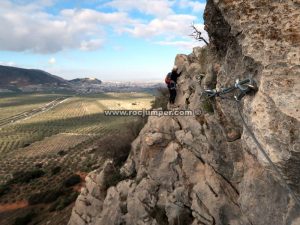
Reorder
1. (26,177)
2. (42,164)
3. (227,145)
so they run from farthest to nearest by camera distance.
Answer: (42,164) < (26,177) < (227,145)

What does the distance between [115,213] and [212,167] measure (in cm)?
899

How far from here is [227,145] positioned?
41.1 ft

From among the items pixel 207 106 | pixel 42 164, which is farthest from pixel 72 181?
pixel 207 106

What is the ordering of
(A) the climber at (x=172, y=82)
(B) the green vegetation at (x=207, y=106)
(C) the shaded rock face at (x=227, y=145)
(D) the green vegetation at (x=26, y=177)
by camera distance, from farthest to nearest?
(D) the green vegetation at (x=26, y=177) < (A) the climber at (x=172, y=82) < (B) the green vegetation at (x=207, y=106) < (C) the shaded rock face at (x=227, y=145)

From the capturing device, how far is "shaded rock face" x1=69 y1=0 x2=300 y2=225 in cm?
677

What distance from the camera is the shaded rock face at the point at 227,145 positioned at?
6.77m

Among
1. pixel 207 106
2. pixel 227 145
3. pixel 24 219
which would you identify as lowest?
pixel 24 219

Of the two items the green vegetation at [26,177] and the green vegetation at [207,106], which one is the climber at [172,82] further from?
the green vegetation at [26,177]

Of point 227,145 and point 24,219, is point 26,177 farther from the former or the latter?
point 227,145

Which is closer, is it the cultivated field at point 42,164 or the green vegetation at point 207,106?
the green vegetation at point 207,106

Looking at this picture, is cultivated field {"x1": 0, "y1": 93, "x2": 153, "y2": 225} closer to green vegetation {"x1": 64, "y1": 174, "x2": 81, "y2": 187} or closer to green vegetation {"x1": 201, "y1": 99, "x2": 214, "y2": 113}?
green vegetation {"x1": 64, "y1": 174, "x2": 81, "y2": 187}

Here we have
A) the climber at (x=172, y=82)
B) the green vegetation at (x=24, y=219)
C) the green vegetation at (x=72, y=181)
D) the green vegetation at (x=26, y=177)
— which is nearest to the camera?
the climber at (x=172, y=82)

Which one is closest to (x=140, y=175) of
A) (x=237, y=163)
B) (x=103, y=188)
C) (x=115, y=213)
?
(x=115, y=213)

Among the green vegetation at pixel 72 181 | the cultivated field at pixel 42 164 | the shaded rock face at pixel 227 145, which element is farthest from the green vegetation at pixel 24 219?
the shaded rock face at pixel 227 145
